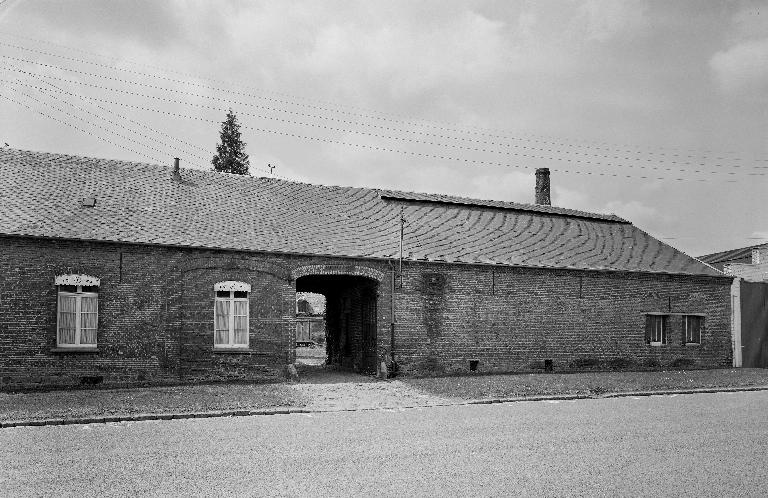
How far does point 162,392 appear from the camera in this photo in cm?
1639

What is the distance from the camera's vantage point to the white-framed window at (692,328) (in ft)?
87.5

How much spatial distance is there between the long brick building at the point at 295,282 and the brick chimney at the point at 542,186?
723 centimetres

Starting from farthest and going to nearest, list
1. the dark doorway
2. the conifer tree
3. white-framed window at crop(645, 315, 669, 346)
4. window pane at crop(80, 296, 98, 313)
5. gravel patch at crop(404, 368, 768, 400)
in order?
the conifer tree < white-framed window at crop(645, 315, 669, 346) < the dark doorway < window pane at crop(80, 296, 98, 313) < gravel patch at crop(404, 368, 768, 400)

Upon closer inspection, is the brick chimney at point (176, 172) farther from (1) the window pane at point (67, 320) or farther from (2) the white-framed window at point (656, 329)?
(2) the white-framed window at point (656, 329)

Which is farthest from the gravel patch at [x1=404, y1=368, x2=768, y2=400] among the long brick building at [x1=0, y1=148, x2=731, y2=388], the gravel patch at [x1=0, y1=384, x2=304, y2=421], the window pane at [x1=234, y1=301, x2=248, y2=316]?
the window pane at [x1=234, y1=301, x2=248, y2=316]

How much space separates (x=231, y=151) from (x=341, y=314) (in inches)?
1255

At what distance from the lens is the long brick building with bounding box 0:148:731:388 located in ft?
59.0

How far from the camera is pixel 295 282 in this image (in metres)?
20.3

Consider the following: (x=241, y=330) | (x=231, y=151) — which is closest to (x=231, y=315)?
(x=241, y=330)

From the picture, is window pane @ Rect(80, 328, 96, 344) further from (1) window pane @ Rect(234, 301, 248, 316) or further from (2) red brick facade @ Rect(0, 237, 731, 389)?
(1) window pane @ Rect(234, 301, 248, 316)

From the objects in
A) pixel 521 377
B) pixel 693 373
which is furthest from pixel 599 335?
pixel 521 377

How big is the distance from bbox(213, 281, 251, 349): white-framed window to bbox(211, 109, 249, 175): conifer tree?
34.4 m

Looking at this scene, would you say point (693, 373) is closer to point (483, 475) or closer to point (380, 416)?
point (380, 416)

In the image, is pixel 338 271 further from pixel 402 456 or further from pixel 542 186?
pixel 542 186
